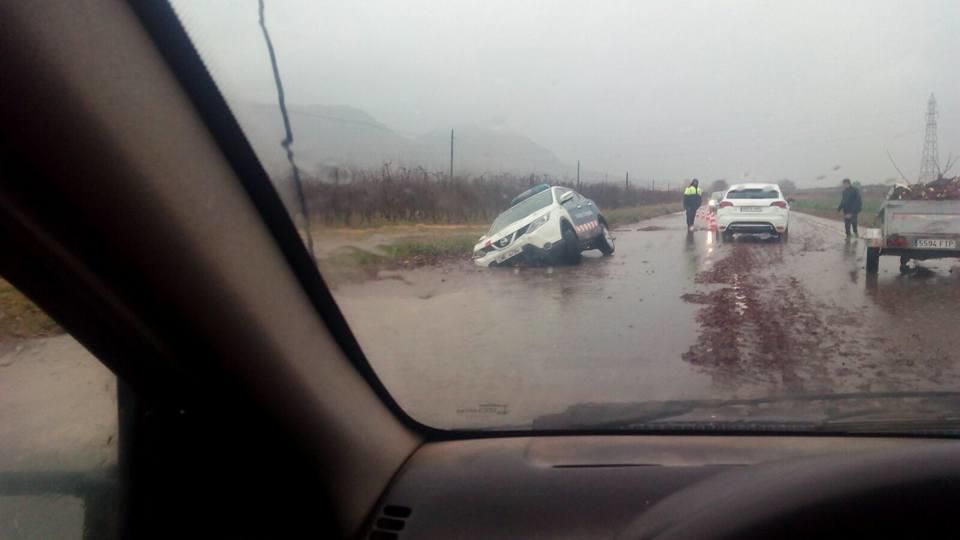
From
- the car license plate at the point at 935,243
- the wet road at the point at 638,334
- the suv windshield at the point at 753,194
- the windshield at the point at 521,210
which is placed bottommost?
the wet road at the point at 638,334

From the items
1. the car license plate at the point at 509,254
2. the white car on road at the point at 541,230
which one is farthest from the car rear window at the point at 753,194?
the car license plate at the point at 509,254

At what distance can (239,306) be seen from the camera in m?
3.26

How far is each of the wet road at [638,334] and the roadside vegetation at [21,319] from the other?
114cm

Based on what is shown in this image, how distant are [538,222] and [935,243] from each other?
8.79 feet

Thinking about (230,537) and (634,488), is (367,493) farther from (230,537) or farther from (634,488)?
(634,488)

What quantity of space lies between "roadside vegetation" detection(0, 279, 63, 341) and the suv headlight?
3113 millimetres

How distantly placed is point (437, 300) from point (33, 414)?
2.60 meters

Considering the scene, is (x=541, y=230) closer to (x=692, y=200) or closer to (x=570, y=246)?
(x=570, y=246)

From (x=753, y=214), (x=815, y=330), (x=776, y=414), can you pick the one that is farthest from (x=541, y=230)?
(x=753, y=214)

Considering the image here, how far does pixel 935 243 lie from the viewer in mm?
6266

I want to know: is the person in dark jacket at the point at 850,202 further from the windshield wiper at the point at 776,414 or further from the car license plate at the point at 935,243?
the windshield wiper at the point at 776,414

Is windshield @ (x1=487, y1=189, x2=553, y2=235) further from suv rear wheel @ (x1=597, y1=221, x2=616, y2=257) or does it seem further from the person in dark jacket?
the person in dark jacket

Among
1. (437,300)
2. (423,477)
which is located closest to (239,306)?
(423,477)

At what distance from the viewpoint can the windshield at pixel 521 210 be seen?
5.55 meters
